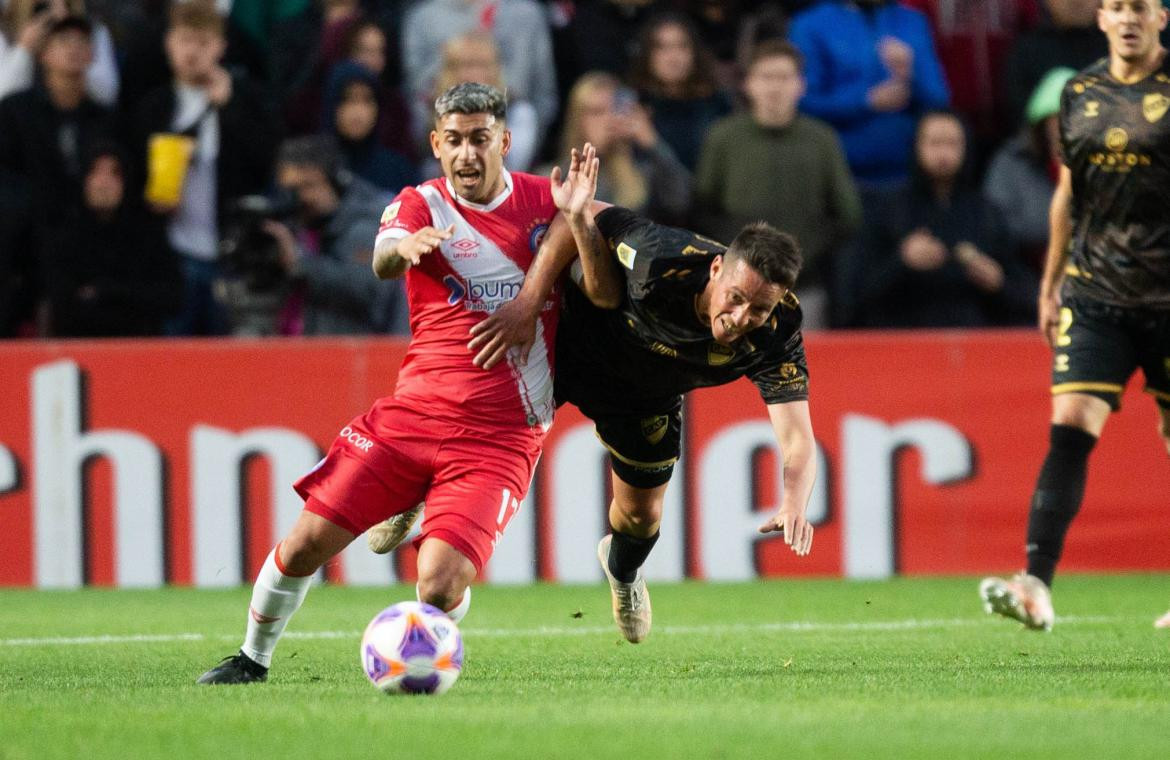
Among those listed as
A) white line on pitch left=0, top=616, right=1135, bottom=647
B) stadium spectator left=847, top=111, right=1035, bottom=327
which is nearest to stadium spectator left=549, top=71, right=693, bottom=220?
stadium spectator left=847, top=111, right=1035, bottom=327

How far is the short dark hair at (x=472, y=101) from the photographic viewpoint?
6590mm

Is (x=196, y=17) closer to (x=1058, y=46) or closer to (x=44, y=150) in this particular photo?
(x=44, y=150)

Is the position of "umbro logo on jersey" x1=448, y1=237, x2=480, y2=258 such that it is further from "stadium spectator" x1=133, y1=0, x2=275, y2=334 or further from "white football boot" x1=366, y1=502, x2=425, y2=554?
"stadium spectator" x1=133, y1=0, x2=275, y2=334

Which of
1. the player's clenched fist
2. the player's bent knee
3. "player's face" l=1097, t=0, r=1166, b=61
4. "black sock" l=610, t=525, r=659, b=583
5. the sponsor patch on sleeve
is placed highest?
"player's face" l=1097, t=0, r=1166, b=61

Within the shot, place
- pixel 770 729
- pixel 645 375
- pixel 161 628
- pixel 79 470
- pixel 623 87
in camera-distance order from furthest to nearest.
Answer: pixel 623 87 < pixel 79 470 < pixel 161 628 < pixel 645 375 < pixel 770 729

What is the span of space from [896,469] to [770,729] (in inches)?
251

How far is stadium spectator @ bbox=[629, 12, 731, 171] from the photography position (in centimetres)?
1305

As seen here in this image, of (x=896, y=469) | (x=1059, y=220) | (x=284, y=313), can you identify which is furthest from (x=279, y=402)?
(x=1059, y=220)

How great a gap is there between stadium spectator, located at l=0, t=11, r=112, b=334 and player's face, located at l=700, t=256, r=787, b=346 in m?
6.87

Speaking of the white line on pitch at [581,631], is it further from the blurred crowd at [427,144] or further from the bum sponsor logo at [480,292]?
the blurred crowd at [427,144]

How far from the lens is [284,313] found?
39.8ft

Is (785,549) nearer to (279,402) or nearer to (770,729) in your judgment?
(279,402)

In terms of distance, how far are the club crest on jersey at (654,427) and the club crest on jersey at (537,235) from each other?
96 cm

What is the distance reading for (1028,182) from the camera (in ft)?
43.2
